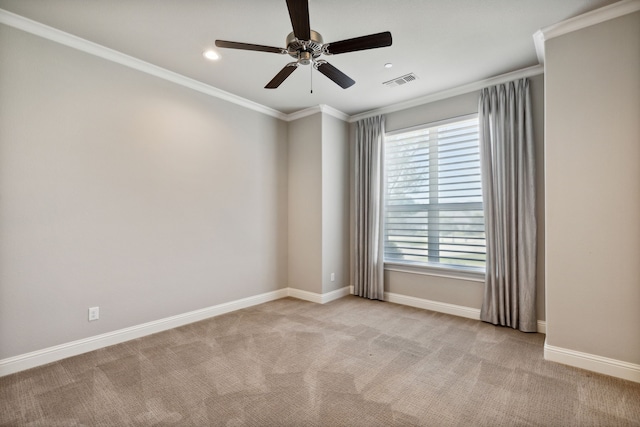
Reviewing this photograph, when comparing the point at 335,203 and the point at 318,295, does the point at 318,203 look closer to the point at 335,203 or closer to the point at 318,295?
the point at 335,203

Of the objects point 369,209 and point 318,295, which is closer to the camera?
point 318,295

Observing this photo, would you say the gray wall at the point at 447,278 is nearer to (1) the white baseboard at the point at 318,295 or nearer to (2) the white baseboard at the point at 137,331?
(1) the white baseboard at the point at 318,295

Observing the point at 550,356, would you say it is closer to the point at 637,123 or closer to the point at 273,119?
the point at 637,123

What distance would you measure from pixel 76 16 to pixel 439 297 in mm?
4823

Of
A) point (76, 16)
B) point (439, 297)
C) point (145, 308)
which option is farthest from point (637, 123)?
point (145, 308)

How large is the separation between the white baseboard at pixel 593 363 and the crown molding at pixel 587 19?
8.90ft

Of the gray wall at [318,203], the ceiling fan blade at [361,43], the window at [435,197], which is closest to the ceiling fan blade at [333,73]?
the ceiling fan blade at [361,43]

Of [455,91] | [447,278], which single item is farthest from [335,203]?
[455,91]

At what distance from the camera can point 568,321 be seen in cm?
266

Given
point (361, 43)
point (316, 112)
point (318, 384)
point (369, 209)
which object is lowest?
point (318, 384)

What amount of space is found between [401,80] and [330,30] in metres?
1.36

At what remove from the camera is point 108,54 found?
3.06 metres

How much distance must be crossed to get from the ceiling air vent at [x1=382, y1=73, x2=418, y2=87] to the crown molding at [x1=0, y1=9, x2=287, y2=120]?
1.93m

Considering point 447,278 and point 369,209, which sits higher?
point 369,209
